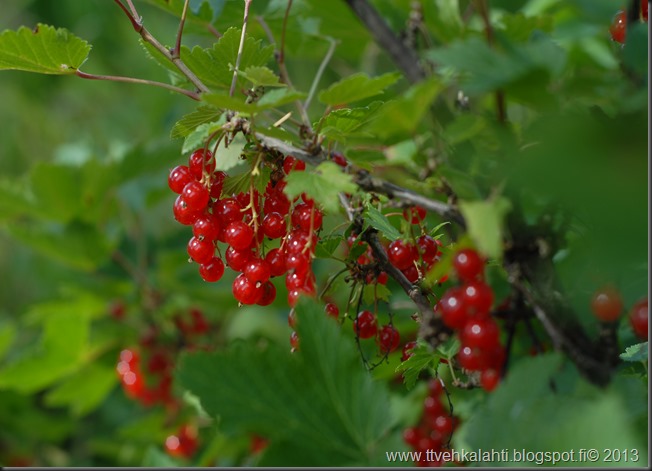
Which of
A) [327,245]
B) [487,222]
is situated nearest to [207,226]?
[327,245]

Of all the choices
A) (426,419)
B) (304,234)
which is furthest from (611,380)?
(426,419)

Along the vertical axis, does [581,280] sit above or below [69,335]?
above

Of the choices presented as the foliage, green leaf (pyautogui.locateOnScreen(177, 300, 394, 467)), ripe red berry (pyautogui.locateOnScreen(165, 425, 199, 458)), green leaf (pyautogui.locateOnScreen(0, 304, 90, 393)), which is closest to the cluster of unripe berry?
ripe red berry (pyautogui.locateOnScreen(165, 425, 199, 458))

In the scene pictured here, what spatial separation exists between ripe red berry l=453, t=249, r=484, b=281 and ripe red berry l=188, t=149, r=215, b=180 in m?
0.32

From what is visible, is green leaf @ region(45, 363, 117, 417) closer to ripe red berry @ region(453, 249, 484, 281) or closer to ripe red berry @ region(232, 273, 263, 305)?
ripe red berry @ region(232, 273, 263, 305)

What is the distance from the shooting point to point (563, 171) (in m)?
0.46

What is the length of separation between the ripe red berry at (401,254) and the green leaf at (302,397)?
7.8 inches

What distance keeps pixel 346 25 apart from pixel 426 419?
760mm

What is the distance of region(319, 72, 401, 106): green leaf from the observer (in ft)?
2.06

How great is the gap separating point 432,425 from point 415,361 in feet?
1.94

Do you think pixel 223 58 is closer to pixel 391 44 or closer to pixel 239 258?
pixel 239 258

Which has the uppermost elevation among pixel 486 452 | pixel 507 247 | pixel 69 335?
pixel 507 247

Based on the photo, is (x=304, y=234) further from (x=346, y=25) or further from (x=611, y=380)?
(x=346, y=25)

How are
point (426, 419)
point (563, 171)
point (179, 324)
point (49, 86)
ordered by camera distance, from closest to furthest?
point (563, 171), point (426, 419), point (179, 324), point (49, 86)
